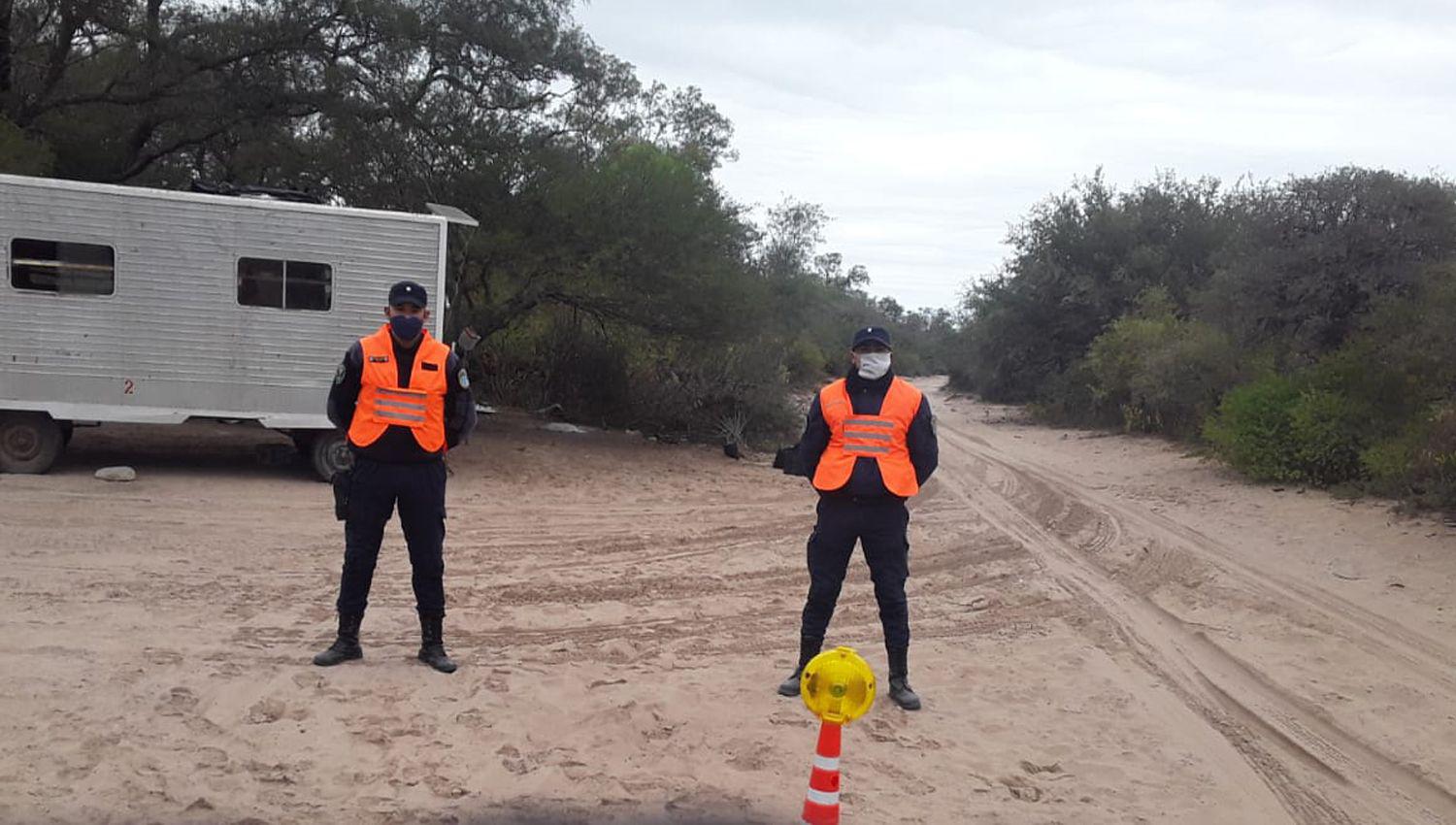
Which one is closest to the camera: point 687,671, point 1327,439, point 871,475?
point 871,475

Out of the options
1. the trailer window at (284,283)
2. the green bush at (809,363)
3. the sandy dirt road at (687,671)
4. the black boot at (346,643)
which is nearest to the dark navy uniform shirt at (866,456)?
the sandy dirt road at (687,671)

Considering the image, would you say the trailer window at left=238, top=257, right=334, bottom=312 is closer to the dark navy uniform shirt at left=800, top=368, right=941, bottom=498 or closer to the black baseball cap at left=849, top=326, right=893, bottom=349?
the dark navy uniform shirt at left=800, top=368, right=941, bottom=498

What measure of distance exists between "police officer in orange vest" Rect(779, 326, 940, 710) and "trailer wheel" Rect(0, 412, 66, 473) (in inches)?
386

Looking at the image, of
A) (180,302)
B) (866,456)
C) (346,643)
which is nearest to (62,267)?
(180,302)

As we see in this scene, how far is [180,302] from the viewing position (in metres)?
12.3

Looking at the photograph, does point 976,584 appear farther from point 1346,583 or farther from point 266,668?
point 266,668

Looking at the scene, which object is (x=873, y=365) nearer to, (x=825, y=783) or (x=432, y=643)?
(x=825, y=783)

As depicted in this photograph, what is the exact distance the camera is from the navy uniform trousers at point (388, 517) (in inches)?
231

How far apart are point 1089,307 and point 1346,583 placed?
21.5 metres

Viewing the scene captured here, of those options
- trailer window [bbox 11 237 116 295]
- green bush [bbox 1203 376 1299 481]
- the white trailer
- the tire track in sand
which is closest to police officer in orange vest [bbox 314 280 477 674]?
the tire track in sand

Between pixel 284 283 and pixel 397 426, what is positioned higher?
pixel 284 283

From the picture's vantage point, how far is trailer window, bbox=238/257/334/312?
1250cm

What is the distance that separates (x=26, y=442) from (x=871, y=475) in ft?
34.1

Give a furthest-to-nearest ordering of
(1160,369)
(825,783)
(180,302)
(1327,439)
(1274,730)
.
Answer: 1. (1160,369)
2. (1327,439)
3. (180,302)
4. (1274,730)
5. (825,783)
